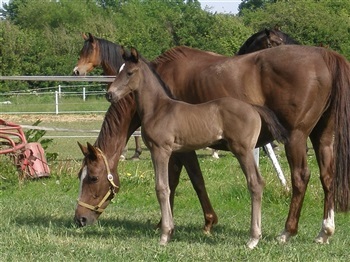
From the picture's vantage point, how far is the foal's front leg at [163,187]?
21.0ft

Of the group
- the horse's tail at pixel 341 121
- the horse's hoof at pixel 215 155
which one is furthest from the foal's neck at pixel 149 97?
the horse's hoof at pixel 215 155

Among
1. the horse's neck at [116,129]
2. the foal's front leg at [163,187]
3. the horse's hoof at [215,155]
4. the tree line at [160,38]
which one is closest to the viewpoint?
the foal's front leg at [163,187]

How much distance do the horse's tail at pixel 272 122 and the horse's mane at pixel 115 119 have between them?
143 cm

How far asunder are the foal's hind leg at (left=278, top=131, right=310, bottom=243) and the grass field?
0.40 ft

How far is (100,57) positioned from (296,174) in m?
5.93

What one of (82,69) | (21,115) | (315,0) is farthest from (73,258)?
(315,0)

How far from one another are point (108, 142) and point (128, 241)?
3.72 ft

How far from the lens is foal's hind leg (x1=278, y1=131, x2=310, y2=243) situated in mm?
6820

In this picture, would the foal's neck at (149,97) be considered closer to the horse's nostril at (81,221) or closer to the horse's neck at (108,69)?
the horse's nostril at (81,221)

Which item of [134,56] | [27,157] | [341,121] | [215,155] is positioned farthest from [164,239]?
[215,155]

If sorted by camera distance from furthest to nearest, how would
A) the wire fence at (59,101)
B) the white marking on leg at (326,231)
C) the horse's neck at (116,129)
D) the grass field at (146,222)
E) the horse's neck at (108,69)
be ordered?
the wire fence at (59,101) → the horse's neck at (108,69) → the horse's neck at (116,129) → the white marking on leg at (326,231) → the grass field at (146,222)

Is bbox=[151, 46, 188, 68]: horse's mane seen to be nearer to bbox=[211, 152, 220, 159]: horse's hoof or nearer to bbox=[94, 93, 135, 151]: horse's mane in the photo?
bbox=[94, 93, 135, 151]: horse's mane

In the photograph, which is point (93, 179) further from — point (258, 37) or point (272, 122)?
point (258, 37)

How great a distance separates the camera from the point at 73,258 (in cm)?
574
